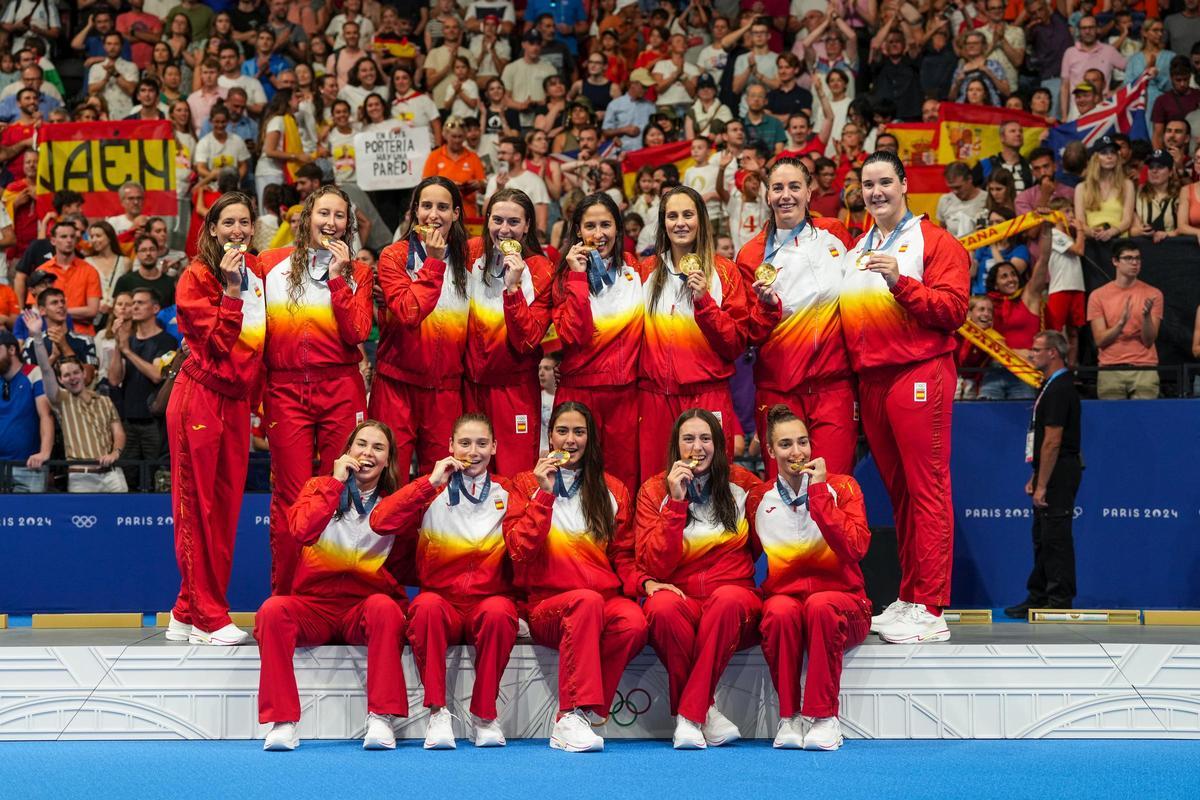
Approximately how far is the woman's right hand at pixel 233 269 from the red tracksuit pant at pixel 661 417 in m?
2.02

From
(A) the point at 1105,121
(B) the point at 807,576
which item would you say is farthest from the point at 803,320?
(A) the point at 1105,121

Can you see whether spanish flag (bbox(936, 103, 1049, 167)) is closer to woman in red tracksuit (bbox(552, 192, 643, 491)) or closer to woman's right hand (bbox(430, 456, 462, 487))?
woman in red tracksuit (bbox(552, 192, 643, 491))

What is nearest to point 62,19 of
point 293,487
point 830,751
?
point 293,487

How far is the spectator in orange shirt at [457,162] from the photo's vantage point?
12383mm

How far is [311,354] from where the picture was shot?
6.95m

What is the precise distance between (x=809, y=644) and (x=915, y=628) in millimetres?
782

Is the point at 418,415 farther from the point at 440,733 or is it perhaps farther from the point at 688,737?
the point at 688,737

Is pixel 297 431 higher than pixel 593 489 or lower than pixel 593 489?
higher

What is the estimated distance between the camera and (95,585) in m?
9.55

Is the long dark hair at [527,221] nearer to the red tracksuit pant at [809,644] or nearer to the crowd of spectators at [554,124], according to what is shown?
the red tracksuit pant at [809,644]

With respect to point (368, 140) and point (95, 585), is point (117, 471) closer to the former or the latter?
point (95, 585)

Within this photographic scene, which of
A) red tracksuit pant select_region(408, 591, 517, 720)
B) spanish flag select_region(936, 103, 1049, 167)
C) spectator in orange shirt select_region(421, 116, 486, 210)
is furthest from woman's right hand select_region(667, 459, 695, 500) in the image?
spanish flag select_region(936, 103, 1049, 167)

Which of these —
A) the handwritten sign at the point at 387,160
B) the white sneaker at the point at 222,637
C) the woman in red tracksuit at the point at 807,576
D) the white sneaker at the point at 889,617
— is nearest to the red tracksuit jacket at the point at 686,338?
the woman in red tracksuit at the point at 807,576

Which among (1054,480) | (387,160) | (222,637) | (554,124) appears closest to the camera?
(222,637)
